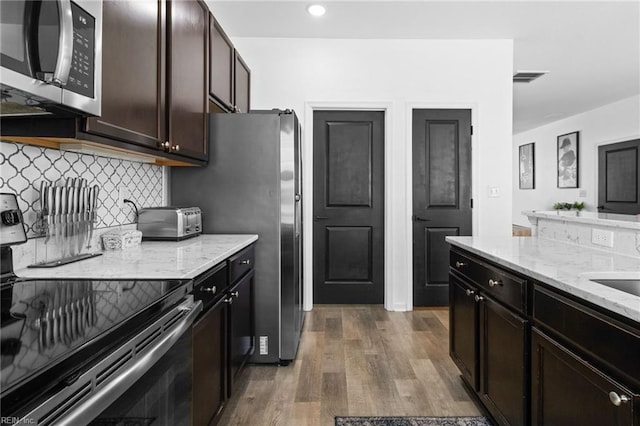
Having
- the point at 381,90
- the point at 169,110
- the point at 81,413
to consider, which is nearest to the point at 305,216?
Result: the point at 381,90

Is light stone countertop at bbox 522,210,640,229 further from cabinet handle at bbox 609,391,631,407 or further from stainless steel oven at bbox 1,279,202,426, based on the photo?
stainless steel oven at bbox 1,279,202,426

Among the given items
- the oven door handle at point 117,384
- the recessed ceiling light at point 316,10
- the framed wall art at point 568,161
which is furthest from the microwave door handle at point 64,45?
the framed wall art at point 568,161

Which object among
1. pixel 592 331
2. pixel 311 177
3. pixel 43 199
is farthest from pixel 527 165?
pixel 43 199

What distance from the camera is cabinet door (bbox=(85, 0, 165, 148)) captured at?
56.0 inches

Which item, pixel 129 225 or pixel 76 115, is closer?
pixel 76 115

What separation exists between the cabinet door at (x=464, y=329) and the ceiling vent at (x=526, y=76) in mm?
3792

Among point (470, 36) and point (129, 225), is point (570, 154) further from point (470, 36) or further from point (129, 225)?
point (129, 225)

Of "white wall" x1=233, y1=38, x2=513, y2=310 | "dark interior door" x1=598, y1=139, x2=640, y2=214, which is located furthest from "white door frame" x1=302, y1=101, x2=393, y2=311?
"dark interior door" x1=598, y1=139, x2=640, y2=214

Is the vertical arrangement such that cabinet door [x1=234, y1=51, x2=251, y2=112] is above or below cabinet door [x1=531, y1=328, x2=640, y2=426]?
above

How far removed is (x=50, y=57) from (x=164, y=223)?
129cm

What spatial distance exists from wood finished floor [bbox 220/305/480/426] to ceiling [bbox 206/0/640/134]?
2.69 metres

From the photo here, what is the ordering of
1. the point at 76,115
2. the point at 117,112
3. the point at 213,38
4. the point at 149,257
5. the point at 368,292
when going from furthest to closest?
the point at 368,292
the point at 213,38
the point at 149,257
the point at 117,112
the point at 76,115

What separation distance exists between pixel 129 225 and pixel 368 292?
249cm

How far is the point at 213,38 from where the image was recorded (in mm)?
2623
